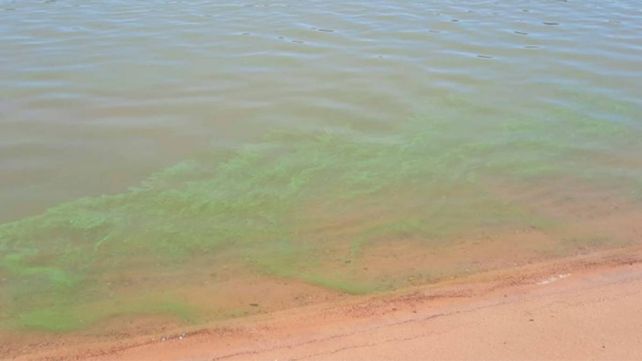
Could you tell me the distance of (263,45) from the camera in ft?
30.5

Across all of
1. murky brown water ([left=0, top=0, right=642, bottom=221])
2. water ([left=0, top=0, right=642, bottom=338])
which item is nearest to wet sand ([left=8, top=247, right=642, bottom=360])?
water ([left=0, top=0, right=642, bottom=338])

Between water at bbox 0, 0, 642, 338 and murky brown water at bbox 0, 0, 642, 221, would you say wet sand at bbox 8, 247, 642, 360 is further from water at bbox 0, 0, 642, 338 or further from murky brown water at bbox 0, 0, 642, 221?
murky brown water at bbox 0, 0, 642, 221

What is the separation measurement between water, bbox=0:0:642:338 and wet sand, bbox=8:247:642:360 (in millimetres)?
255

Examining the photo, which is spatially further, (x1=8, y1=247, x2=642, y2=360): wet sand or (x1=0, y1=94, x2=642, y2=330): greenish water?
(x1=0, y1=94, x2=642, y2=330): greenish water

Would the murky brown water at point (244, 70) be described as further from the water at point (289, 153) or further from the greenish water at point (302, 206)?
the greenish water at point (302, 206)

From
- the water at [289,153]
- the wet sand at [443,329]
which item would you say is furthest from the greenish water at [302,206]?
the wet sand at [443,329]

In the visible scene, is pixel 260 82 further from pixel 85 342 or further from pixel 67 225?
pixel 85 342

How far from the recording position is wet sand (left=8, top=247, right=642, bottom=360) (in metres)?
3.83

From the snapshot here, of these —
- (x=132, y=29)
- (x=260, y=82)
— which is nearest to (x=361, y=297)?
(x=260, y=82)

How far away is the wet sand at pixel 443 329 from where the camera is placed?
12.6 ft

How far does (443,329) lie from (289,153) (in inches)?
114

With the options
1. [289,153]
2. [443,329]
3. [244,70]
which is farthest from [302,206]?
[244,70]

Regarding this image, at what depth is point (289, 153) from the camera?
21.5 feet

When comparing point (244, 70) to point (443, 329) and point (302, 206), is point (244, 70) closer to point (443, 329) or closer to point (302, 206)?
point (302, 206)
